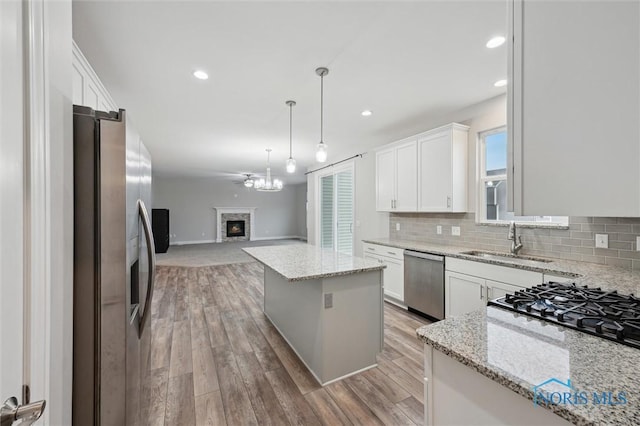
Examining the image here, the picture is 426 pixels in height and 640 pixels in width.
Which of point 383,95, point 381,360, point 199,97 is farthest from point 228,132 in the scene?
point 381,360

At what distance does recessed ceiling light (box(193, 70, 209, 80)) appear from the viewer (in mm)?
2445

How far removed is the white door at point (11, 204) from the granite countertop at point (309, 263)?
1281 millimetres

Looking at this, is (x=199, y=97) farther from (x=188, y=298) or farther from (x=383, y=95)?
(x=188, y=298)

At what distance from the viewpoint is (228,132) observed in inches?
170

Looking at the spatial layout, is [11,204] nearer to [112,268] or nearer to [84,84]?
[112,268]

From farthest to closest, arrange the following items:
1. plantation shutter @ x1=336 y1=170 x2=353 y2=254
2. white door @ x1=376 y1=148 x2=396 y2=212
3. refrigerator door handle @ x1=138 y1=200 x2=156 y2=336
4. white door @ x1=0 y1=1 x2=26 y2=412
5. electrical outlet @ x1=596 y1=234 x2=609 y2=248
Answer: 1. plantation shutter @ x1=336 y1=170 x2=353 y2=254
2. white door @ x1=376 y1=148 x2=396 y2=212
3. electrical outlet @ x1=596 y1=234 x2=609 y2=248
4. refrigerator door handle @ x1=138 y1=200 x2=156 y2=336
5. white door @ x1=0 y1=1 x2=26 y2=412

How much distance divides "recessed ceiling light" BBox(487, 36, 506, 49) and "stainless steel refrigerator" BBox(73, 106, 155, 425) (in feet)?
8.11

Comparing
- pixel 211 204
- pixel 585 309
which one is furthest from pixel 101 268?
pixel 211 204

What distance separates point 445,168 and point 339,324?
2.32m

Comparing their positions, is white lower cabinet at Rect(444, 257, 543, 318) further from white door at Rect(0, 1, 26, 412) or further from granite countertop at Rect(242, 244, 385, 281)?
white door at Rect(0, 1, 26, 412)

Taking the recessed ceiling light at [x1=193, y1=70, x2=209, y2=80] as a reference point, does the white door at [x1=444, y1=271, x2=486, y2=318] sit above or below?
below

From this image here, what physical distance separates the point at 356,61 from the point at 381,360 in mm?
2664

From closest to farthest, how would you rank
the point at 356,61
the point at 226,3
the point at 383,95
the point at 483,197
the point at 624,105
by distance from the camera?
1. the point at 624,105
2. the point at 226,3
3. the point at 356,61
4. the point at 383,95
5. the point at 483,197

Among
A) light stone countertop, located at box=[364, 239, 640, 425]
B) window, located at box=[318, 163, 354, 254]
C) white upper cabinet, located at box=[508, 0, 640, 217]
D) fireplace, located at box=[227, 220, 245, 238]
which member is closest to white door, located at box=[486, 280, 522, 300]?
light stone countertop, located at box=[364, 239, 640, 425]
